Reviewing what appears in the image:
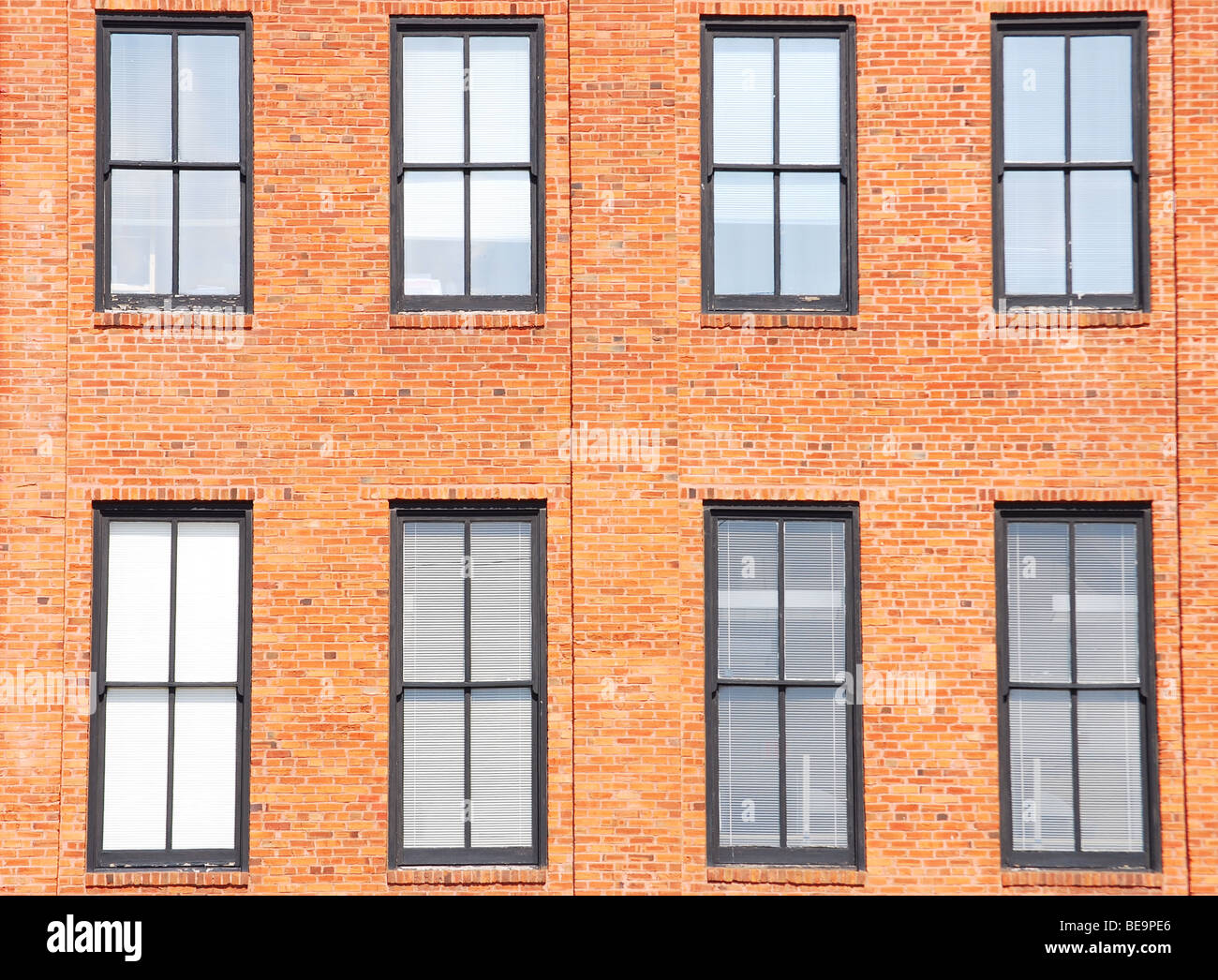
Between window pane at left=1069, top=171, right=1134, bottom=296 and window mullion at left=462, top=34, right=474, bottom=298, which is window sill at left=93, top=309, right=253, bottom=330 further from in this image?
window pane at left=1069, top=171, right=1134, bottom=296

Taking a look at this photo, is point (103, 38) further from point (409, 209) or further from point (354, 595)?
point (354, 595)

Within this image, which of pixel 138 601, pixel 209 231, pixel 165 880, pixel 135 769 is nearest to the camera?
pixel 165 880

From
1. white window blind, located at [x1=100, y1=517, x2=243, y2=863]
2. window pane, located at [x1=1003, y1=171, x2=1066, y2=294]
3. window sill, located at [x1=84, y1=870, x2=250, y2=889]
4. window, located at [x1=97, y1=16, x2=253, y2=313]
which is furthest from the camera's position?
window pane, located at [x1=1003, y1=171, x2=1066, y2=294]

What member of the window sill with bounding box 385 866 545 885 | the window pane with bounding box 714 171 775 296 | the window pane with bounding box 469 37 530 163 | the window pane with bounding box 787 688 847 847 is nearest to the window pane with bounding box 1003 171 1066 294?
the window pane with bounding box 714 171 775 296

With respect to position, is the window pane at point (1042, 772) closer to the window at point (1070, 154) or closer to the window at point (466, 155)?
the window at point (1070, 154)

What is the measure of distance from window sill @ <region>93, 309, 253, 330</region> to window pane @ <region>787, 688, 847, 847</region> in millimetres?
5089

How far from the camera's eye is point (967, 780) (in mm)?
9492

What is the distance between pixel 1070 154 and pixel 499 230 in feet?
14.9

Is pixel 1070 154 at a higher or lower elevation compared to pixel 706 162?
higher

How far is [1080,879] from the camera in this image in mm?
9398

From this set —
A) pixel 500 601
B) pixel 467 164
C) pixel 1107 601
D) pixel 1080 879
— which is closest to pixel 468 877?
pixel 500 601

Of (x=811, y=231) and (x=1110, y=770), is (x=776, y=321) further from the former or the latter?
(x=1110, y=770)

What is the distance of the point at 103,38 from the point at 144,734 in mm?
5387

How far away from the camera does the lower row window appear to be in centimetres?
955
